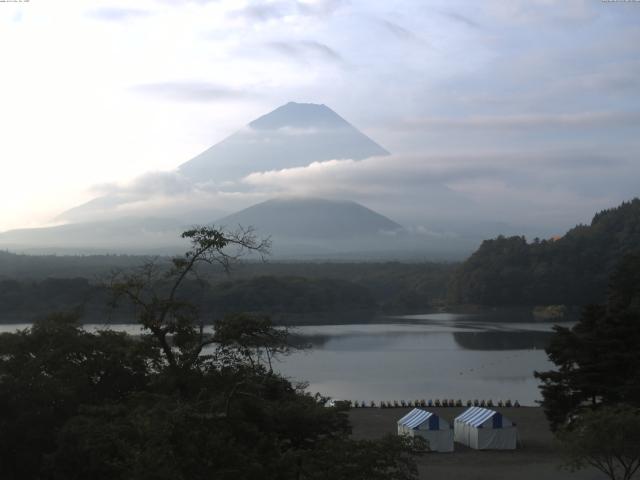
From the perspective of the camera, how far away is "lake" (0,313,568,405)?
2389 centimetres

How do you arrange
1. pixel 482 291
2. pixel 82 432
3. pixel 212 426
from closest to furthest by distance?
pixel 212 426 → pixel 82 432 → pixel 482 291

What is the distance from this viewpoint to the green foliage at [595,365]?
46.4ft

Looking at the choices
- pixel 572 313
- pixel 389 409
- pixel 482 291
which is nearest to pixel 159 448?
pixel 389 409

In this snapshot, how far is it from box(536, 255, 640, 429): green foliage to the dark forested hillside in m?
46.0

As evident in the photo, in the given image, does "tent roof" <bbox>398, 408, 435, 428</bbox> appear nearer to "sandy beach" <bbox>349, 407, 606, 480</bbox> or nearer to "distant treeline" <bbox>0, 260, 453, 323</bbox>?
"sandy beach" <bbox>349, 407, 606, 480</bbox>

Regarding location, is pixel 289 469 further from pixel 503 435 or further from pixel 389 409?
pixel 389 409

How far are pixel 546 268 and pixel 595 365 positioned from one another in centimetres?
4982

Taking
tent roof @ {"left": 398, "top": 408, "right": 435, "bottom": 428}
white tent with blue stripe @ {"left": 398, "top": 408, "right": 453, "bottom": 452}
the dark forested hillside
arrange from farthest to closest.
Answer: the dark forested hillside < tent roof @ {"left": 398, "top": 408, "right": 435, "bottom": 428} < white tent with blue stripe @ {"left": 398, "top": 408, "right": 453, "bottom": 452}

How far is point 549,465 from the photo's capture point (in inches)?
520

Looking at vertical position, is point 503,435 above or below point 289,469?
below

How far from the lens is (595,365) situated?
46.8ft

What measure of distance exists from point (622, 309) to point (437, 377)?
12136 mm

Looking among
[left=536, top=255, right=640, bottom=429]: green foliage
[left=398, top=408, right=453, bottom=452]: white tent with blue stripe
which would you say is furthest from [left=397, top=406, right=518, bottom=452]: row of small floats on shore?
[left=536, top=255, right=640, bottom=429]: green foliage

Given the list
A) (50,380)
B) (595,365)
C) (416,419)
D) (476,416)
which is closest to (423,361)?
(476,416)
